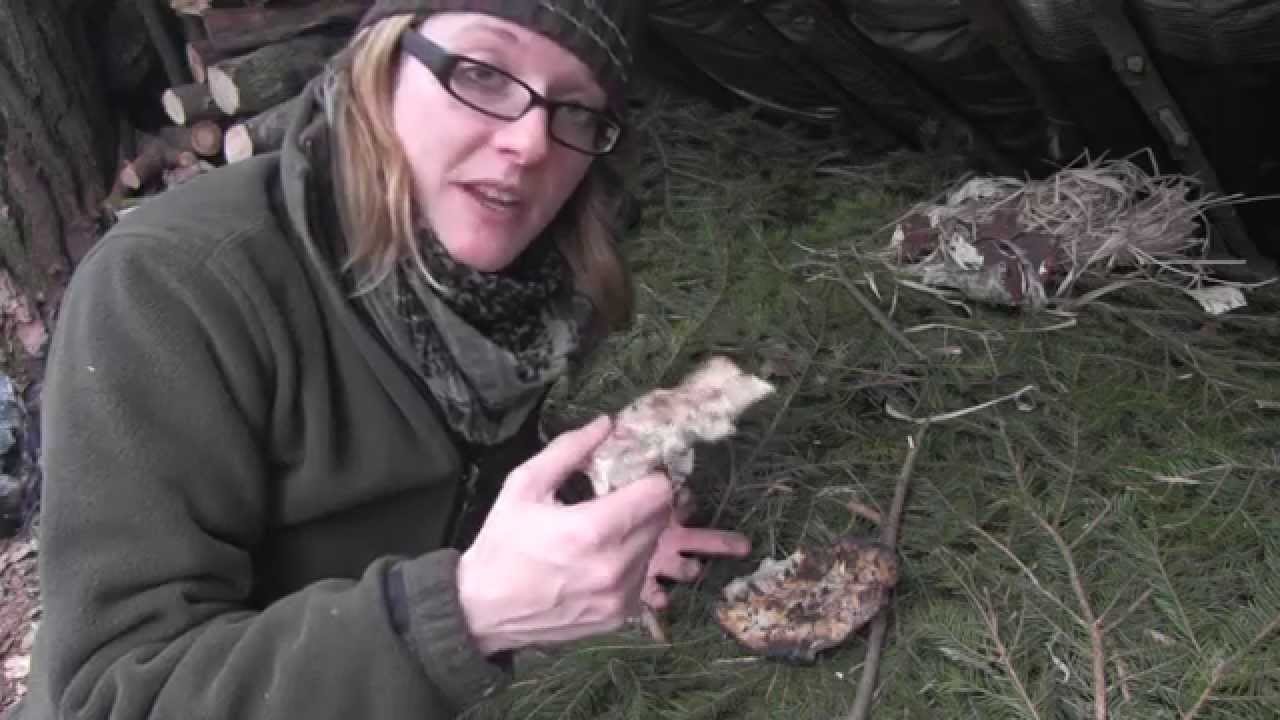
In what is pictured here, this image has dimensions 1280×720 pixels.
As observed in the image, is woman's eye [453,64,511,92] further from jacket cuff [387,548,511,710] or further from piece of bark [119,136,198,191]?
piece of bark [119,136,198,191]

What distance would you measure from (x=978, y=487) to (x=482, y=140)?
1253 mm

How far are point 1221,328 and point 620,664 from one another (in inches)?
77.5

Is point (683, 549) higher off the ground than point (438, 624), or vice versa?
point (438, 624)

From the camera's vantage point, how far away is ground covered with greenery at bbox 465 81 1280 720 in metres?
1.57

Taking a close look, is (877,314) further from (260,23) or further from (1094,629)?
(260,23)

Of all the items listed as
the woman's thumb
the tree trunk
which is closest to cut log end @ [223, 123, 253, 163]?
the tree trunk

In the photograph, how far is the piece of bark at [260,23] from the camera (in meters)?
3.41

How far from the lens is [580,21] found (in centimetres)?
131

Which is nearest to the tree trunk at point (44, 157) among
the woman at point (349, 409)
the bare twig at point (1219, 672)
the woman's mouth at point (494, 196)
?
the woman at point (349, 409)

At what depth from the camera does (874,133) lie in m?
3.93

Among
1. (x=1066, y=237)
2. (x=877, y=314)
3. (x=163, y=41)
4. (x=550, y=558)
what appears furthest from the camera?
(x=163, y=41)

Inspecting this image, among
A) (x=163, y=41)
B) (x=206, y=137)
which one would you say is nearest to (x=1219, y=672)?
(x=206, y=137)

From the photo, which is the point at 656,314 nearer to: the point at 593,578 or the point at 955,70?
the point at 955,70

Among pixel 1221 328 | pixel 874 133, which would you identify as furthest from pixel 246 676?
pixel 874 133
